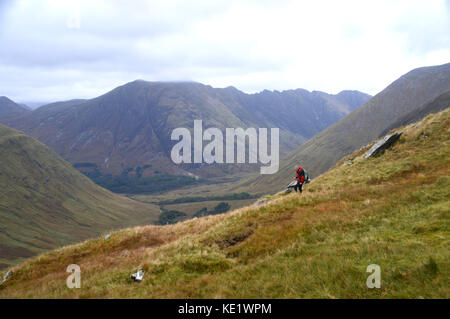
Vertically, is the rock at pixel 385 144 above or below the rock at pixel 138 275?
above

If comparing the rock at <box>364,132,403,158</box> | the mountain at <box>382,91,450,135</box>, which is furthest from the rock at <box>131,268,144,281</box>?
the mountain at <box>382,91,450,135</box>

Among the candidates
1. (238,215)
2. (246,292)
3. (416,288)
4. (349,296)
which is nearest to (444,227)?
(416,288)

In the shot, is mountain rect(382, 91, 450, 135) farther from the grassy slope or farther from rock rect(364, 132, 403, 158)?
the grassy slope

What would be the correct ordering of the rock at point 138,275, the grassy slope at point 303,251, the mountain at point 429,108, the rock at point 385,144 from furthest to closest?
the mountain at point 429,108, the rock at point 385,144, the rock at point 138,275, the grassy slope at point 303,251

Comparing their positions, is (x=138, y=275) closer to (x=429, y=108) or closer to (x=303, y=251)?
(x=303, y=251)

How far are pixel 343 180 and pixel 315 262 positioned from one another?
17305mm

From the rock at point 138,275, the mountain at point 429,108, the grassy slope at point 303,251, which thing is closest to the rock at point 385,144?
the grassy slope at point 303,251

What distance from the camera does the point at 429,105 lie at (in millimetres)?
185750

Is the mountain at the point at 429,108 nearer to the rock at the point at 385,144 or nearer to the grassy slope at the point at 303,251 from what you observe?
the rock at the point at 385,144

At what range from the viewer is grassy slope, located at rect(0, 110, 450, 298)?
986 centimetres

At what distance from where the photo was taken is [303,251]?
1348 centimetres

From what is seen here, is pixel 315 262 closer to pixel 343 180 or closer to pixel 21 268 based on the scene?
pixel 343 180

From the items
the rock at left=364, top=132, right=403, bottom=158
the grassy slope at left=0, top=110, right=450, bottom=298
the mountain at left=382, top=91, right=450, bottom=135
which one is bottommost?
the grassy slope at left=0, top=110, right=450, bottom=298

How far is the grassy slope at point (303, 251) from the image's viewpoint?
9859 millimetres
